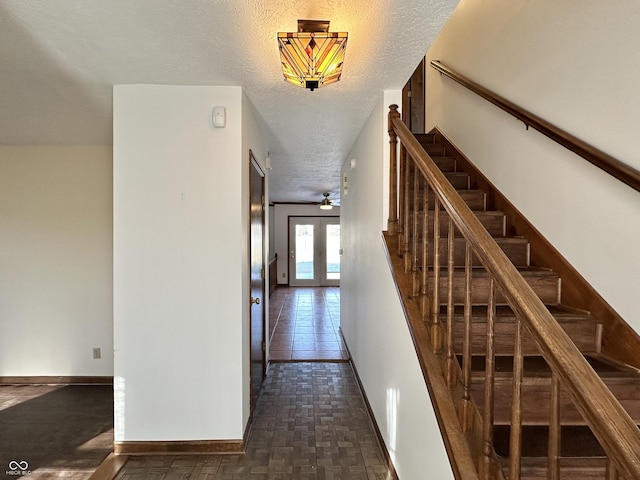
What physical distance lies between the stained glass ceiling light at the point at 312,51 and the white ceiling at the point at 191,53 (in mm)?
76

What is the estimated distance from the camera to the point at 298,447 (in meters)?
2.26

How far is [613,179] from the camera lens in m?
1.59

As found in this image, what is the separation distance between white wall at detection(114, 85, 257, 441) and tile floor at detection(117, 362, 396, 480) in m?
0.16

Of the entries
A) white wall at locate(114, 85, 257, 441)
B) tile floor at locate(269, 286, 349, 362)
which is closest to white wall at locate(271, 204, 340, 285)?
tile floor at locate(269, 286, 349, 362)

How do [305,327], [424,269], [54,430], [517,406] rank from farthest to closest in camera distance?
[305,327], [54,430], [424,269], [517,406]

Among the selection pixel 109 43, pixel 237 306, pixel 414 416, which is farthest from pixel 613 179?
pixel 109 43

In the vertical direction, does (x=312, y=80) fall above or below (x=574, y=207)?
above

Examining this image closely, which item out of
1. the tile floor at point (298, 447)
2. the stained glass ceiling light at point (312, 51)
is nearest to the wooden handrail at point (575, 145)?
the stained glass ceiling light at point (312, 51)

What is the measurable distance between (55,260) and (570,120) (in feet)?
14.0

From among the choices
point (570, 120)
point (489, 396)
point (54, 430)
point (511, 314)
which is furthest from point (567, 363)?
point (54, 430)

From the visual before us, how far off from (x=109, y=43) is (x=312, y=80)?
3.40 feet

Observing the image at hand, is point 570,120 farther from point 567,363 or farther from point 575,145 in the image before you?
point 567,363

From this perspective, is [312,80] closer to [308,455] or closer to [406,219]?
[406,219]

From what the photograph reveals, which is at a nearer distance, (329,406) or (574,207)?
(574,207)
